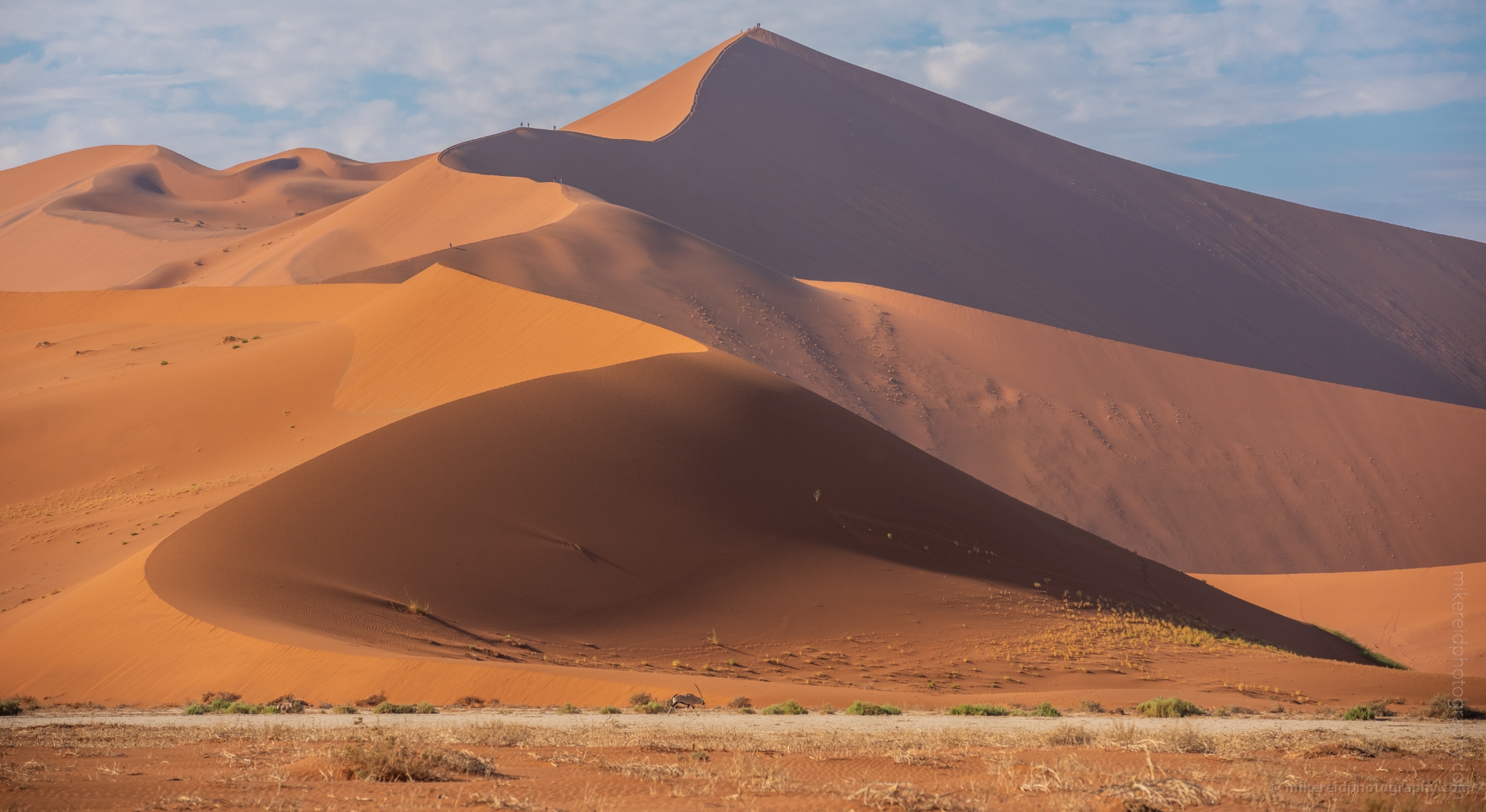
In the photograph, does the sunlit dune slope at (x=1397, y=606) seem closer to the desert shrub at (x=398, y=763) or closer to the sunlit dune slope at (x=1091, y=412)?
the sunlit dune slope at (x=1091, y=412)

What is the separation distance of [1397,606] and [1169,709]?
67.5ft

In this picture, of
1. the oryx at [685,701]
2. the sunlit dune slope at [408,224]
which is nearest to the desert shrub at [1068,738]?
the oryx at [685,701]

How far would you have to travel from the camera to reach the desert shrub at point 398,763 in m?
7.95

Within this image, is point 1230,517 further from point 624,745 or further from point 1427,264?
point 1427,264

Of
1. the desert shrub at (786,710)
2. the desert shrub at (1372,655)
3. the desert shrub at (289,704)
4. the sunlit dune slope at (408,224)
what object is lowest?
the desert shrub at (1372,655)

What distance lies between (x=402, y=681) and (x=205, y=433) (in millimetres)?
15160

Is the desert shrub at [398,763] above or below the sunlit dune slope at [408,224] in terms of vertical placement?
below

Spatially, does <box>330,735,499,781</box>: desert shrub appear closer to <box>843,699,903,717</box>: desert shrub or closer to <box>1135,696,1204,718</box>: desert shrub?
<box>843,699,903,717</box>: desert shrub

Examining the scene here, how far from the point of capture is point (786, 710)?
43.7 feet

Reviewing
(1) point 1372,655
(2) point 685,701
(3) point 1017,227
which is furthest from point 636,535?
(3) point 1017,227

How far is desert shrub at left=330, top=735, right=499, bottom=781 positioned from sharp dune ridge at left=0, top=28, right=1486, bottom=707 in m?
5.63

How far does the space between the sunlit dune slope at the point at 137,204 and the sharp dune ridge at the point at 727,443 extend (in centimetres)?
229

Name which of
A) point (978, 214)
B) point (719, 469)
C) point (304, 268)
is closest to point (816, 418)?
point (719, 469)

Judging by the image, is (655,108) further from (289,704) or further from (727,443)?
(289,704)
